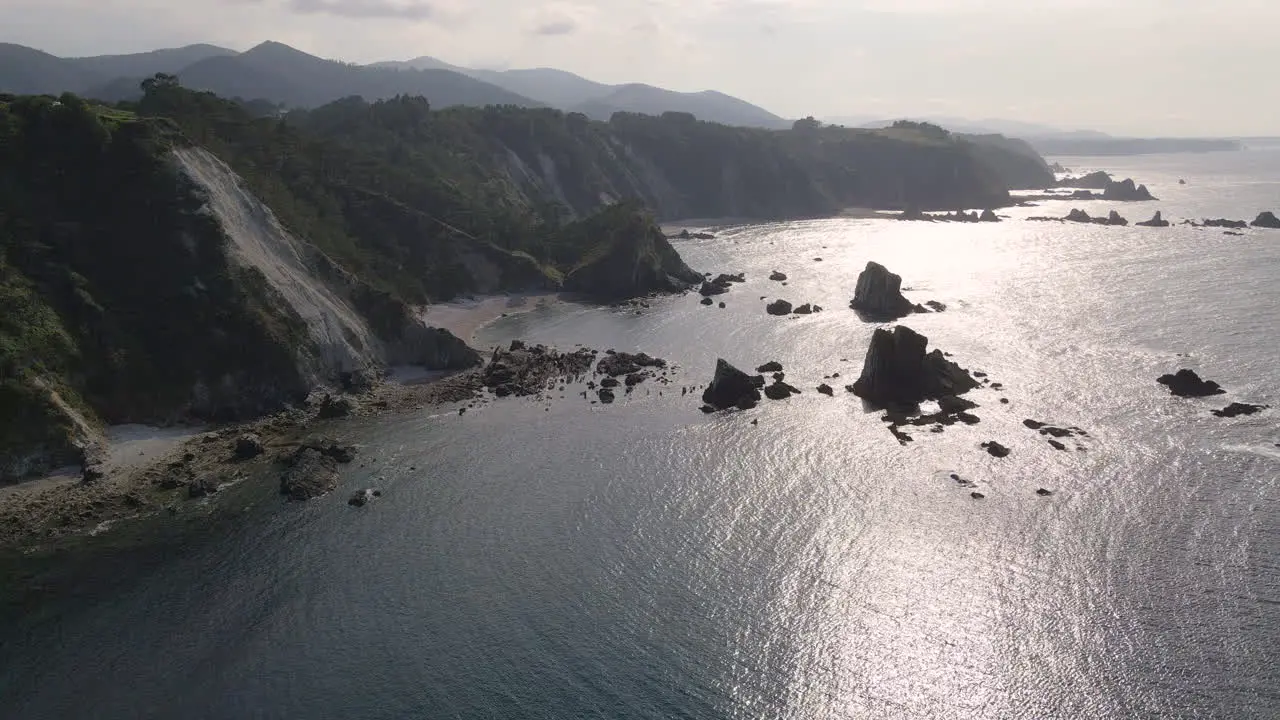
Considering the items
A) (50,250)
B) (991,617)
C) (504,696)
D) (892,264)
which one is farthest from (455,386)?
(892,264)

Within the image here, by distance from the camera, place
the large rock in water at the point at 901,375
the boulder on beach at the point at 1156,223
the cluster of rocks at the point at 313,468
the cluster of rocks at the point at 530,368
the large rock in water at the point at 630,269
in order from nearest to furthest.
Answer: the cluster of rocks at the point at 313,468 → the large rock in water at the point at 901,375 → the cluster of rocks at the point at 530,368 → the large rock in water at the point at 630,269 → the boulder on beach at the point at 1156,223

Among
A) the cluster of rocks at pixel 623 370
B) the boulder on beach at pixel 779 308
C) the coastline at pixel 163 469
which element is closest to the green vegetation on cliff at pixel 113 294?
the coastline at pixel 163 469

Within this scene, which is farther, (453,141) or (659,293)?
(453,141)

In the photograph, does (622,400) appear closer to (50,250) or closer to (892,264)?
(50,250)

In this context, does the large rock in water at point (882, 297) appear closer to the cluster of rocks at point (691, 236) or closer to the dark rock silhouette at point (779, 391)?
the dark rock silhouette at point (779, 391)

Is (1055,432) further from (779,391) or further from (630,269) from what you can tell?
(630,269)

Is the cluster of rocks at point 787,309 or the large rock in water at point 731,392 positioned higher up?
the cluster of rocks at point 787,309
